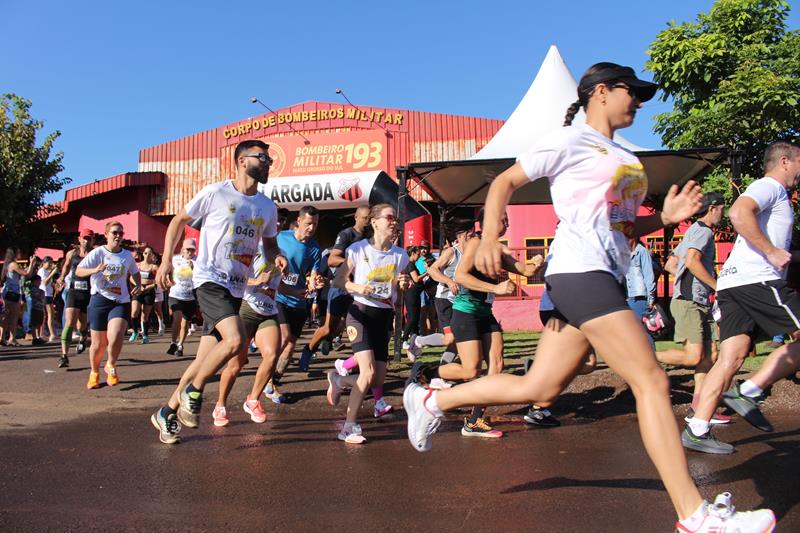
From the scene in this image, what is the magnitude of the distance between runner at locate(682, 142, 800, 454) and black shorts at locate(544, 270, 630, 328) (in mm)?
1892

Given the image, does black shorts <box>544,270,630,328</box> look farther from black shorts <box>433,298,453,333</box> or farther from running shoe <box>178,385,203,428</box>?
black shorts <box>433,298,453,333</box>

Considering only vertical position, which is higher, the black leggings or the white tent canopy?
the white tent canopy

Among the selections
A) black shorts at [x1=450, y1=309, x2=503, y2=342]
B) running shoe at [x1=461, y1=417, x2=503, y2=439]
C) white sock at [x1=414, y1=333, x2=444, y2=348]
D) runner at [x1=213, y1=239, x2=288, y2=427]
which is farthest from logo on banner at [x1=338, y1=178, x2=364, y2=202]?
running shoe at [x1=461, y1=417, x2=503, y2=439]

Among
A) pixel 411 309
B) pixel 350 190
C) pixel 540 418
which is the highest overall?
pixel 350 190

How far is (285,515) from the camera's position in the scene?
11.4 feet

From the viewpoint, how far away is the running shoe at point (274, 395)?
289 inches

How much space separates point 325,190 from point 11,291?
1151 cm

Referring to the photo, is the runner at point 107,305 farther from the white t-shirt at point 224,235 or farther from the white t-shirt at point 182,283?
the white t-shirt at point 224,235

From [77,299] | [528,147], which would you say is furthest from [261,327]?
[528,147]

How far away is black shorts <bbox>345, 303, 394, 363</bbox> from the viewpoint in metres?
A: 5.68

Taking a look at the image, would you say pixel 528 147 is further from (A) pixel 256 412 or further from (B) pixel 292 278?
(A) pixel 256 412

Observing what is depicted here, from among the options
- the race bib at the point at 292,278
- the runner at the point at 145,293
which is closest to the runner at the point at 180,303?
the runner at the point at 145,293

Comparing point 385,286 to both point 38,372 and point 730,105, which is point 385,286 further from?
Answer: point 730,105

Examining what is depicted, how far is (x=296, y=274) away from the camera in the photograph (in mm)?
7723
